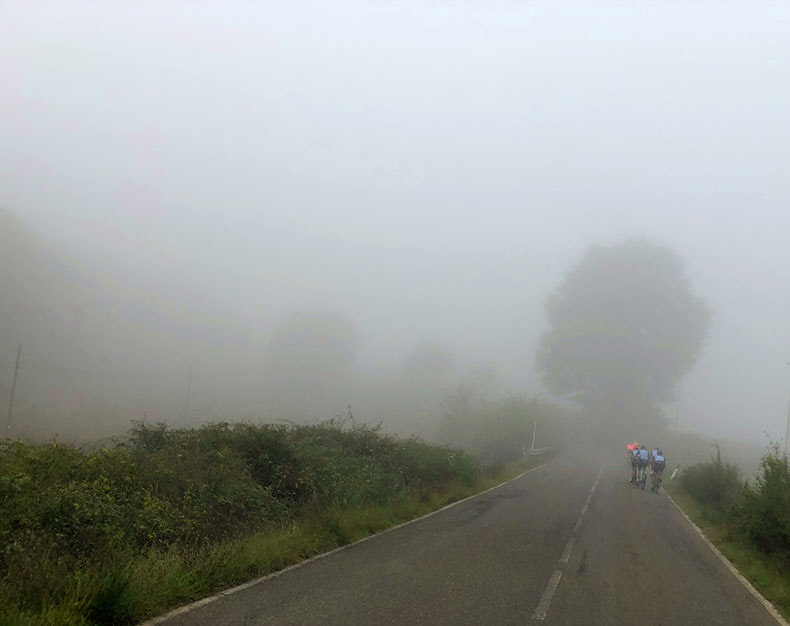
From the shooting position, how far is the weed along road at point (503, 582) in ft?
21.9

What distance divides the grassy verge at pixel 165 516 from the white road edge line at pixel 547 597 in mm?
3465

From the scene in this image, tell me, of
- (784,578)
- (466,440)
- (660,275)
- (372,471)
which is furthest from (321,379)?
(784,578)

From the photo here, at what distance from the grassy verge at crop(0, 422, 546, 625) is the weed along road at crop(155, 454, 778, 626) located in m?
0.52

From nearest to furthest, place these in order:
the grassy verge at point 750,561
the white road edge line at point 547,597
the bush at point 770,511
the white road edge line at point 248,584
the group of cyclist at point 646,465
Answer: the white road edge line at point 248,584, the white road edge line at point 547,597, the grassy verge at point 750,561, the bush at point 770,511, the group of cyclist at point 646,465

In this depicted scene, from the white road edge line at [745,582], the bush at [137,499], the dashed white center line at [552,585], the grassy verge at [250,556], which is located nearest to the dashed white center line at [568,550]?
the dashed white center line at [552,585]

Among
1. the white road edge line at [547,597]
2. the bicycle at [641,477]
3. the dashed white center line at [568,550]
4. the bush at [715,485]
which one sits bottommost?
the bicycle at [641,477]

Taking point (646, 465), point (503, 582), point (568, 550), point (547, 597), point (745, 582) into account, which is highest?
point (547, 597)

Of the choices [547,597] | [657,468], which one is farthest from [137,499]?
[657,468]

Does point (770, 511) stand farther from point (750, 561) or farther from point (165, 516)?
point (165, 516)

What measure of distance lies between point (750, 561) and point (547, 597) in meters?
6.51

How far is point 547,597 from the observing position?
7836 mm

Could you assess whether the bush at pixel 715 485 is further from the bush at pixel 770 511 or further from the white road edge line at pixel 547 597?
the white road edge line at pixel 547 597

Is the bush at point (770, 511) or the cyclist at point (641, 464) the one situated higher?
the bush at point (770, 511)

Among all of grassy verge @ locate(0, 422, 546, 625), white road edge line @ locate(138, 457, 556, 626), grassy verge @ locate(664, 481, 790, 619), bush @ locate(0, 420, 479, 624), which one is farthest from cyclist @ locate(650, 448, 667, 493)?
white road edge line @ locate(138, 457, 556, 626)
